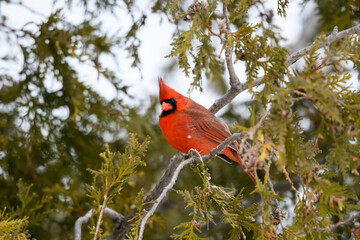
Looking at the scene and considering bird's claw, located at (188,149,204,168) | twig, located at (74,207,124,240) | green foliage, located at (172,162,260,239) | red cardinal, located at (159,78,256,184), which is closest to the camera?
green foliage, located at (172,162,260,239)

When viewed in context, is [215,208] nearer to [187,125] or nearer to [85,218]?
[85,218]

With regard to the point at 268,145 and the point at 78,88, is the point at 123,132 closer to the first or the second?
the point at 78,88

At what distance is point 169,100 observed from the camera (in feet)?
8.10

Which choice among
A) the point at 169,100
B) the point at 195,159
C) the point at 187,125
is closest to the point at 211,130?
the point at 187,125

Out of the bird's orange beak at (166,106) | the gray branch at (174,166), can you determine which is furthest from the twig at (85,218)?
the bird's orange beak at (166,106)

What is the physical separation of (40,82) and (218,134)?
1145mm

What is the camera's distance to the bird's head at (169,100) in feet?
7.97

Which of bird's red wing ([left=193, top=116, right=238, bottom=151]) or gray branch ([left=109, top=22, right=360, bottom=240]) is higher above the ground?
bird's red wing ([left=193, top=116, right=238, bottom=151])

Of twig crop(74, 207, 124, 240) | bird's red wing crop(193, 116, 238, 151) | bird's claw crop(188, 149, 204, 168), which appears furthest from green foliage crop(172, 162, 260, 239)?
bird's red wing crop(193, 116, 238, 151)

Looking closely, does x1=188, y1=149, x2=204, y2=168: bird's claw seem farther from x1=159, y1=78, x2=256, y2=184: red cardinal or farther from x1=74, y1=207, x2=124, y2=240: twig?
x1=159, y1=78, x2=256, y2=184: red cardinal

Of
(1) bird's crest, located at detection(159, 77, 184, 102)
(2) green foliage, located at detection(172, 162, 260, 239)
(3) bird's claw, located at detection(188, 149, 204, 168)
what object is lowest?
(2) green foliage, located at detection(172, 162, 260, 239)

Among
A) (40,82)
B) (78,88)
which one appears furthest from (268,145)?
(40,82)

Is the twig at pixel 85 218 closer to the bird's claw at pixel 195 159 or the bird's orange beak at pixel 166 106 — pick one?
the bird's claw at pixel 195 159

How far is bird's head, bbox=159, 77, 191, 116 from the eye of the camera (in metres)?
2.43
